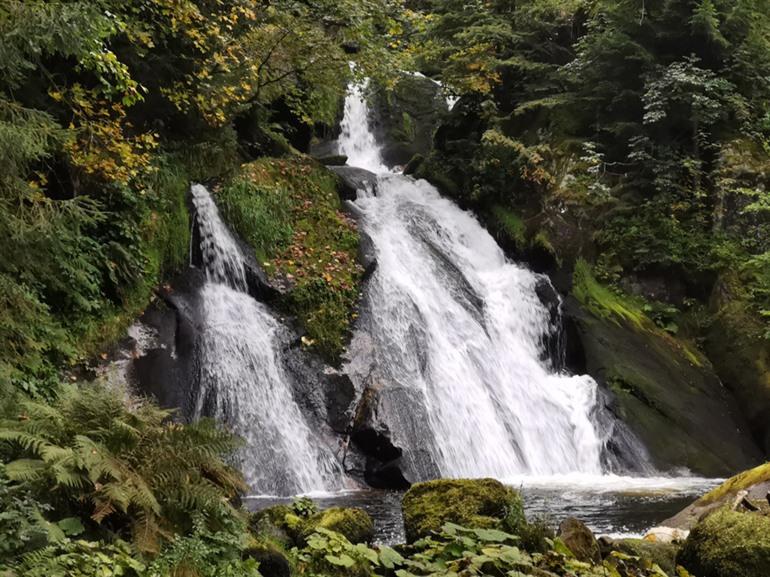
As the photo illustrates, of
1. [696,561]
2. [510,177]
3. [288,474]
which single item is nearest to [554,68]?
[510,177]

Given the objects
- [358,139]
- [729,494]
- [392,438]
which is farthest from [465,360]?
[358,139]

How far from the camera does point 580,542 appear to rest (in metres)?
5.12

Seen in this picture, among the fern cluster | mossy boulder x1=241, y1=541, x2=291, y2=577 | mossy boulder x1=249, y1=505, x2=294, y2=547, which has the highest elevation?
the fern cluster

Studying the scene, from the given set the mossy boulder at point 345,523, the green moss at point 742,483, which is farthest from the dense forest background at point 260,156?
the green moss at point 742,483

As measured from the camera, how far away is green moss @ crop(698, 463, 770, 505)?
286 inches

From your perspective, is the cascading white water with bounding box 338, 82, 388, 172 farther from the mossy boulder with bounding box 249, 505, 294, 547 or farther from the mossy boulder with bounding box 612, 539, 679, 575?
the mossy boulder with bounding box 612, 539, 679, 575

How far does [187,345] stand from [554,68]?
1498 cm

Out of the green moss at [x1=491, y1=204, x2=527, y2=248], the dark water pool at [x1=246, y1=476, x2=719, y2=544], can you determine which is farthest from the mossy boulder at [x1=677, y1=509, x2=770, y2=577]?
the green moss at [x1=491, y1=204, x2=527, y2=248]

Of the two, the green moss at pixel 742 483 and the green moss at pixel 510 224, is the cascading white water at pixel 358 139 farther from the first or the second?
the green moss at pixel 742 483

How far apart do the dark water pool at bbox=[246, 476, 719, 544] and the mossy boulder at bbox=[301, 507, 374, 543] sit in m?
0.50

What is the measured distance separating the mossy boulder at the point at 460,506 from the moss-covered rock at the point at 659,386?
7.39 m

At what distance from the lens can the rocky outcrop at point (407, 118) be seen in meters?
24.4

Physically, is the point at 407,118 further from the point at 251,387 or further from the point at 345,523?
the point at 345,523

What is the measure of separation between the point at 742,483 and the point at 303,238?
8843mm
